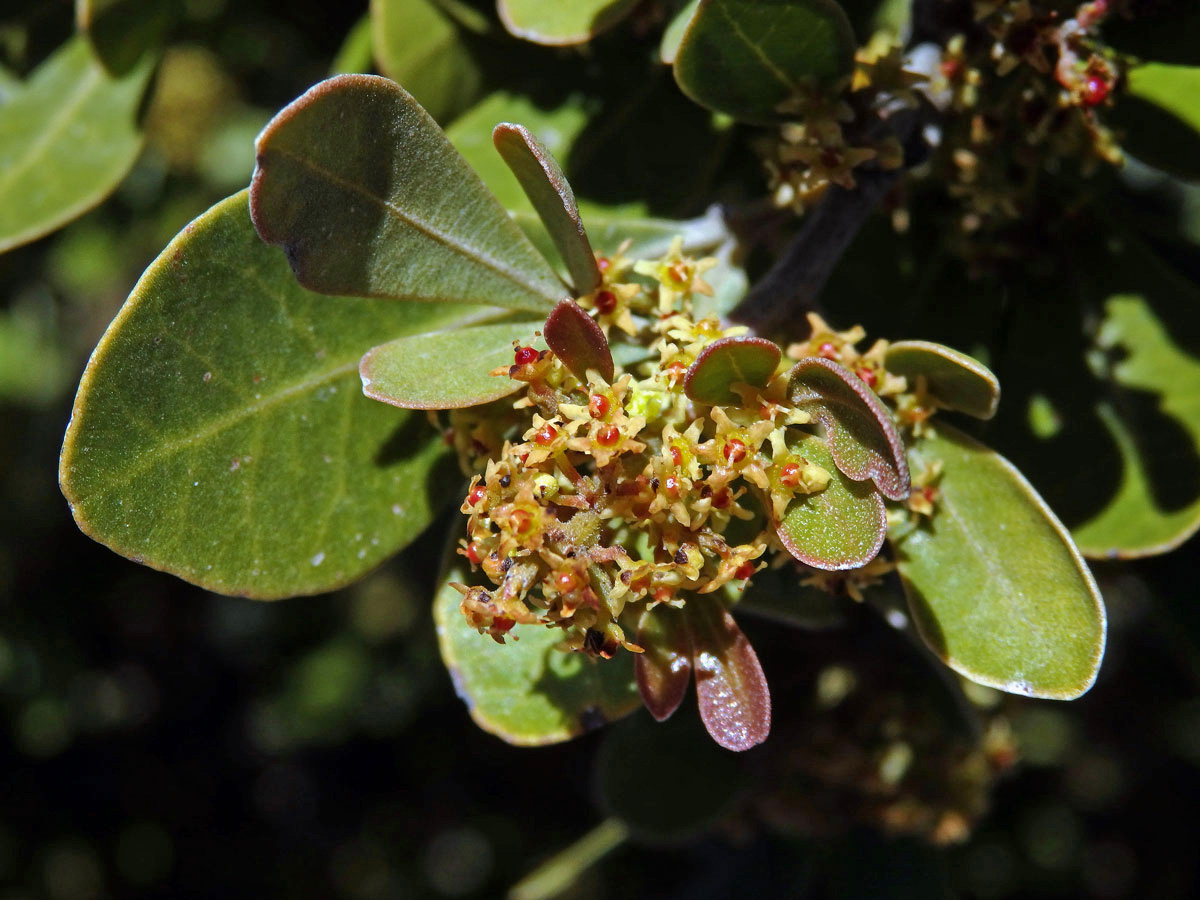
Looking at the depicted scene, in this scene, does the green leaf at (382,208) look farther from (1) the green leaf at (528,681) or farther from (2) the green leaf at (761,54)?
(1) the green leaf at (528,681)

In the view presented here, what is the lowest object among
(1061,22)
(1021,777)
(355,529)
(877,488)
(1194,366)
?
(1021,777)

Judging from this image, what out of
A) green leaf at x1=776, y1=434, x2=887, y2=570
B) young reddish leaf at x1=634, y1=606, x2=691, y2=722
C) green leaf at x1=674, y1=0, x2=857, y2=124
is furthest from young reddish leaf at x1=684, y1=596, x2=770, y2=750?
green leaf at x1=674, y1=0, x2=857, y2=124

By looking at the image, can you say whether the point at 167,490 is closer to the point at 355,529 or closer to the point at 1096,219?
the point at 355,529

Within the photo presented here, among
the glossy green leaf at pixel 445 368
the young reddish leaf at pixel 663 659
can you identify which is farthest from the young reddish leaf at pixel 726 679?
the glossy green leaf at pixel 445 368

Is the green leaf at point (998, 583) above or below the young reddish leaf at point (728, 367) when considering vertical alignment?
below

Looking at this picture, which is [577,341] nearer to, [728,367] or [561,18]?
[728,367]

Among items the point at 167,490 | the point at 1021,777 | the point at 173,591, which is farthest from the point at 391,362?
the point at 173,591
